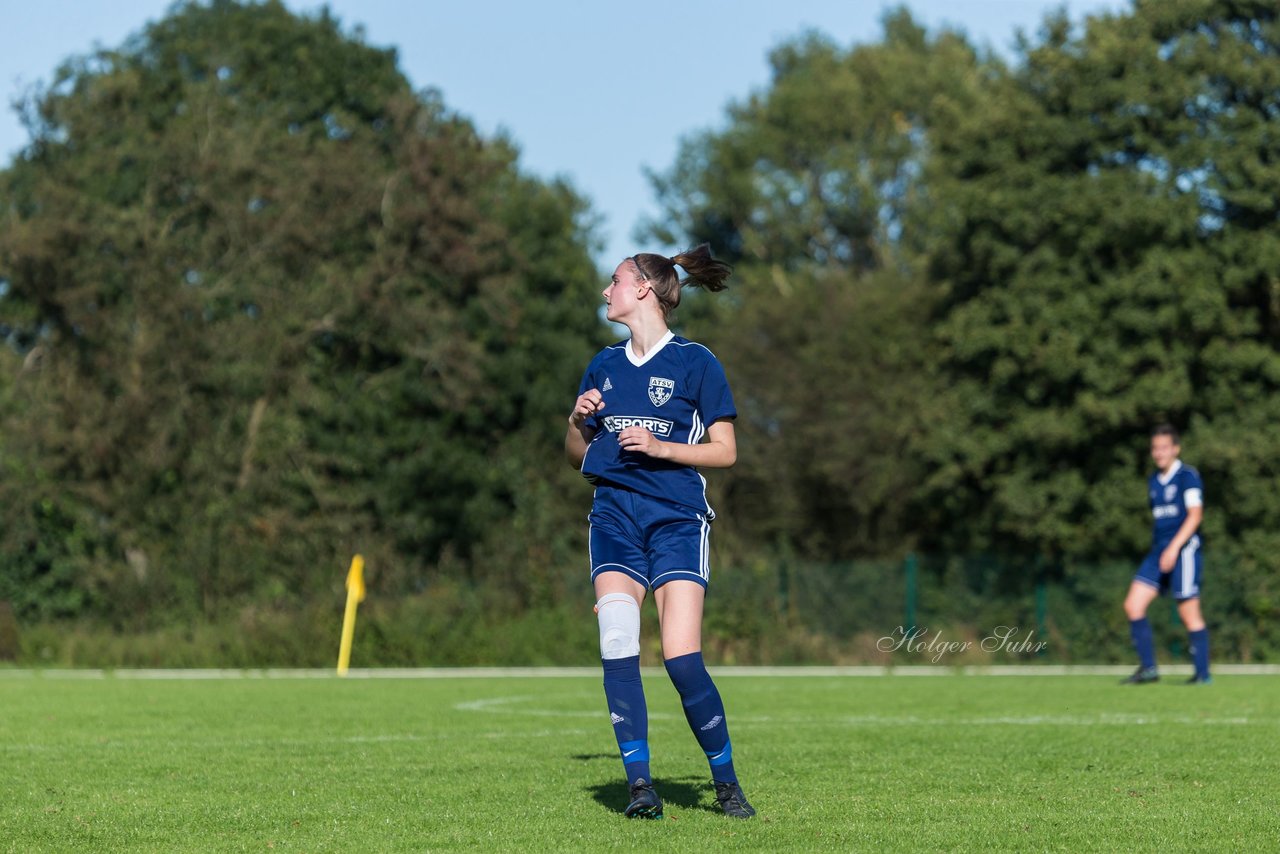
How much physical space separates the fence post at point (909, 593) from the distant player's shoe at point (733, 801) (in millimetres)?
20299

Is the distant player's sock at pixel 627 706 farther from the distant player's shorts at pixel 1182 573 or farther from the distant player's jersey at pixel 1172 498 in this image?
the distant player's shorts at pixel 1182 573

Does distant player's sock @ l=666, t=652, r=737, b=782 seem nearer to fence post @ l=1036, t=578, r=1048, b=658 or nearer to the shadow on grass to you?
the shadow on grass

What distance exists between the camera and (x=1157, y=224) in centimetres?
2727

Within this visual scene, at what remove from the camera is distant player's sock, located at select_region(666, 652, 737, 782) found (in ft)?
19.5

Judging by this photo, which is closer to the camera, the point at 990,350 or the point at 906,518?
the point at 990,350

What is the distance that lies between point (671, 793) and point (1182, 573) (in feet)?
30.8

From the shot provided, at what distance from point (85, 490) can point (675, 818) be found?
26048 mm

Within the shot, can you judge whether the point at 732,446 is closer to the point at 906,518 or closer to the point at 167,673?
the point at 167,673

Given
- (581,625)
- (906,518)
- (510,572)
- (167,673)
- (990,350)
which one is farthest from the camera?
(906,518)

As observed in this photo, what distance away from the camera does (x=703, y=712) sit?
5.99 m

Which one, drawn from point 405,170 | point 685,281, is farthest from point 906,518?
point 685,281

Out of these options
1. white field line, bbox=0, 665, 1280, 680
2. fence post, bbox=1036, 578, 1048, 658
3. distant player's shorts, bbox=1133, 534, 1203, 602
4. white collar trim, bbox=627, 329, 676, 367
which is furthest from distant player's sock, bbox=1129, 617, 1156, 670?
fence post, bbox=1036, 578, 1048, 658

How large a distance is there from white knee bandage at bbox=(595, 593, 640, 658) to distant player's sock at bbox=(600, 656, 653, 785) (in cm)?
4

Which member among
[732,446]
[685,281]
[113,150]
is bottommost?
[732,446]
